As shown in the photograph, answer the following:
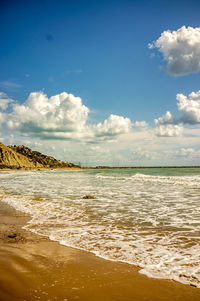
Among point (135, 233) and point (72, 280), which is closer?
point (72, 280)

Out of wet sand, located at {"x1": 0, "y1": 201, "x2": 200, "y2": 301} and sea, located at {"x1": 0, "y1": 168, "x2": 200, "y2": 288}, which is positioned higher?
wet sand, located at {"x1": 0, "y1": 201, "x2": 200, "y2": 301}

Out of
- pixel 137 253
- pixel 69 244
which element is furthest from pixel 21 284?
pixel 137 253

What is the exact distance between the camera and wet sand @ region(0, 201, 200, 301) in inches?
133

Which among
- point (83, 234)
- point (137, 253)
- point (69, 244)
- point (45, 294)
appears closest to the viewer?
point (45, 294)

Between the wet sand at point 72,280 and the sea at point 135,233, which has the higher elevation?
the wet sand at point 72,280

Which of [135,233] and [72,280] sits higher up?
[72,280]

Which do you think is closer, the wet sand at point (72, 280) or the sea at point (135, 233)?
the wet sand at point (72, 280)

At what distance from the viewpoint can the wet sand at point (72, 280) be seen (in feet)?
11.1

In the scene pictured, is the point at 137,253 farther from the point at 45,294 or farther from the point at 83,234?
the point at 45,294

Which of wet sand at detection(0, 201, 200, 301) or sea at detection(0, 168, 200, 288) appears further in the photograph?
sea at detection(0, 168, 200, 288)

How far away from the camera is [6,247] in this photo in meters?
5.51

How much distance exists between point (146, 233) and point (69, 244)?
2.69 meters

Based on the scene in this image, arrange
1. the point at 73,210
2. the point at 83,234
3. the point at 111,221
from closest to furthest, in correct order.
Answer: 1. the point at 83,234
2. the point at 111,221
3. the point at 73,210

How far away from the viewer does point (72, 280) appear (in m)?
3.89
